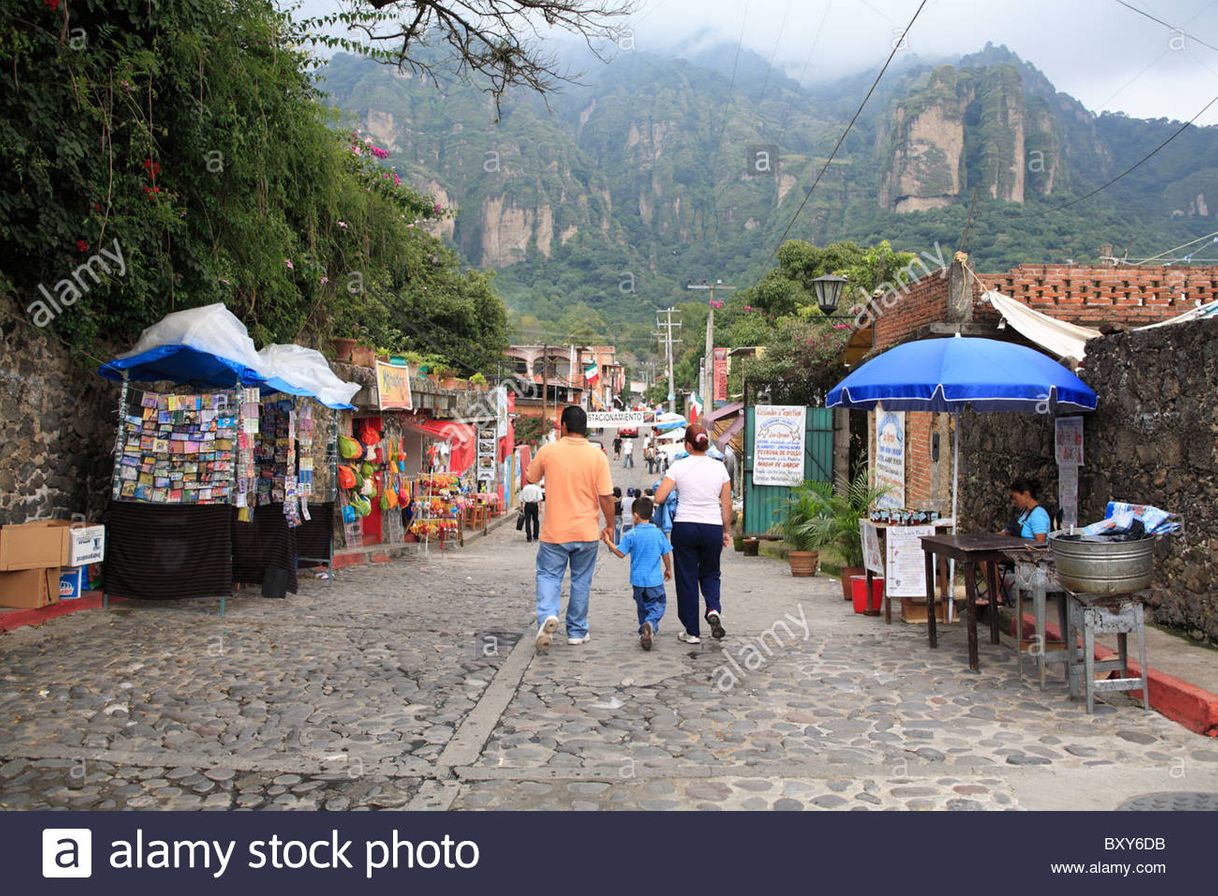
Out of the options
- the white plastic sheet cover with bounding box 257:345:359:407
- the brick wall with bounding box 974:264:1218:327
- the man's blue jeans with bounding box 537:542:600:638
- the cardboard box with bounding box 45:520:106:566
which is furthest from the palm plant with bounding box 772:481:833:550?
the cardboard box with bounding box 45:520:106:566

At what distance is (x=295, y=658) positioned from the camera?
7.12 meters

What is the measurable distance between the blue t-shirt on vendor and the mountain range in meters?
54.3

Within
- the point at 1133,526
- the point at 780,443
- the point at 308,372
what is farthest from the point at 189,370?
the point at 780,443

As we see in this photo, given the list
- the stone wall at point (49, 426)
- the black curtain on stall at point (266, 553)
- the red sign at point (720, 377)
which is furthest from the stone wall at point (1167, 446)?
the red sign at point (720, 377)

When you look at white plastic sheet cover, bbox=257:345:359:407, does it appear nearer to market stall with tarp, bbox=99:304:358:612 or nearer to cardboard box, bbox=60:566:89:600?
market stall with tarp, bbox=99:304:358:612

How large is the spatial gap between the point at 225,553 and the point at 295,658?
238 centimetres

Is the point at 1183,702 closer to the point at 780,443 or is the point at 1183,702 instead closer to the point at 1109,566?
the point at 1109,566

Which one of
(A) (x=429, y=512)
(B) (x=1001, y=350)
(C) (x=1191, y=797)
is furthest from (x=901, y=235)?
(C) (x=1191, y=797)

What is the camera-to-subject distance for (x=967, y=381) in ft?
23.7

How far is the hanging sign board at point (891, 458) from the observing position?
536 inches

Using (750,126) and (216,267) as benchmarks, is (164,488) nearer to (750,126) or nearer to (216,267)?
(216,267)

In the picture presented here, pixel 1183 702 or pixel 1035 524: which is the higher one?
pixel 1035 524

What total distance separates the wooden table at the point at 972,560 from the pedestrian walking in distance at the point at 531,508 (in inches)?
548

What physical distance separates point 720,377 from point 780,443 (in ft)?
59.8
